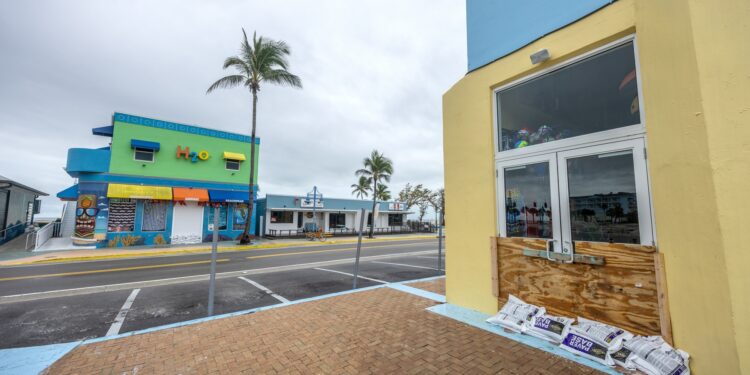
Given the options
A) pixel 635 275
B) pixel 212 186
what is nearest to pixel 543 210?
pixel 635 275

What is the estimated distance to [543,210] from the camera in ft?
14.9

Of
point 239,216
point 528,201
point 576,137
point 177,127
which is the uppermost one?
point 177,127

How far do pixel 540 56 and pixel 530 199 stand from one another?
2.16m

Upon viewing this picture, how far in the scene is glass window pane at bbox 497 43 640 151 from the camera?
3.87 meters

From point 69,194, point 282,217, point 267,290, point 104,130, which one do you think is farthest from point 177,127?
point 267,290

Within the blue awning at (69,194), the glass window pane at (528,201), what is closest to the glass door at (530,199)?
the glass window pane at (528,201)

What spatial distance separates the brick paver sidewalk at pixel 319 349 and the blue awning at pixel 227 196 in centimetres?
1984

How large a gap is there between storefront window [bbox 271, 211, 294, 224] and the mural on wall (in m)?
14.2

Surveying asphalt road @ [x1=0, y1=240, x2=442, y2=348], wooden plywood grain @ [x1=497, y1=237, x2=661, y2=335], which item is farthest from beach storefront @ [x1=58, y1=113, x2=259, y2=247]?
wooden plywood grain @ [x1=497, y1=237, x2=661, y2=335]

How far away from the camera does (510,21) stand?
204 inches

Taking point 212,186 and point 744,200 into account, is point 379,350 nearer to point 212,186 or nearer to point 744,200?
point 744,200

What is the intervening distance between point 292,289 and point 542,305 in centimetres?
604

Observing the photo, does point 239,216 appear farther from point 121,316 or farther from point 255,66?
point 121,316

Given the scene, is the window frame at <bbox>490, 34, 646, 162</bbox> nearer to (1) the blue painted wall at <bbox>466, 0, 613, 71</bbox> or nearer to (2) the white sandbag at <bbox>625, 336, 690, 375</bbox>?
(1) the blue painted wall at <bbox>466, 0, 613, 71</bbox>
